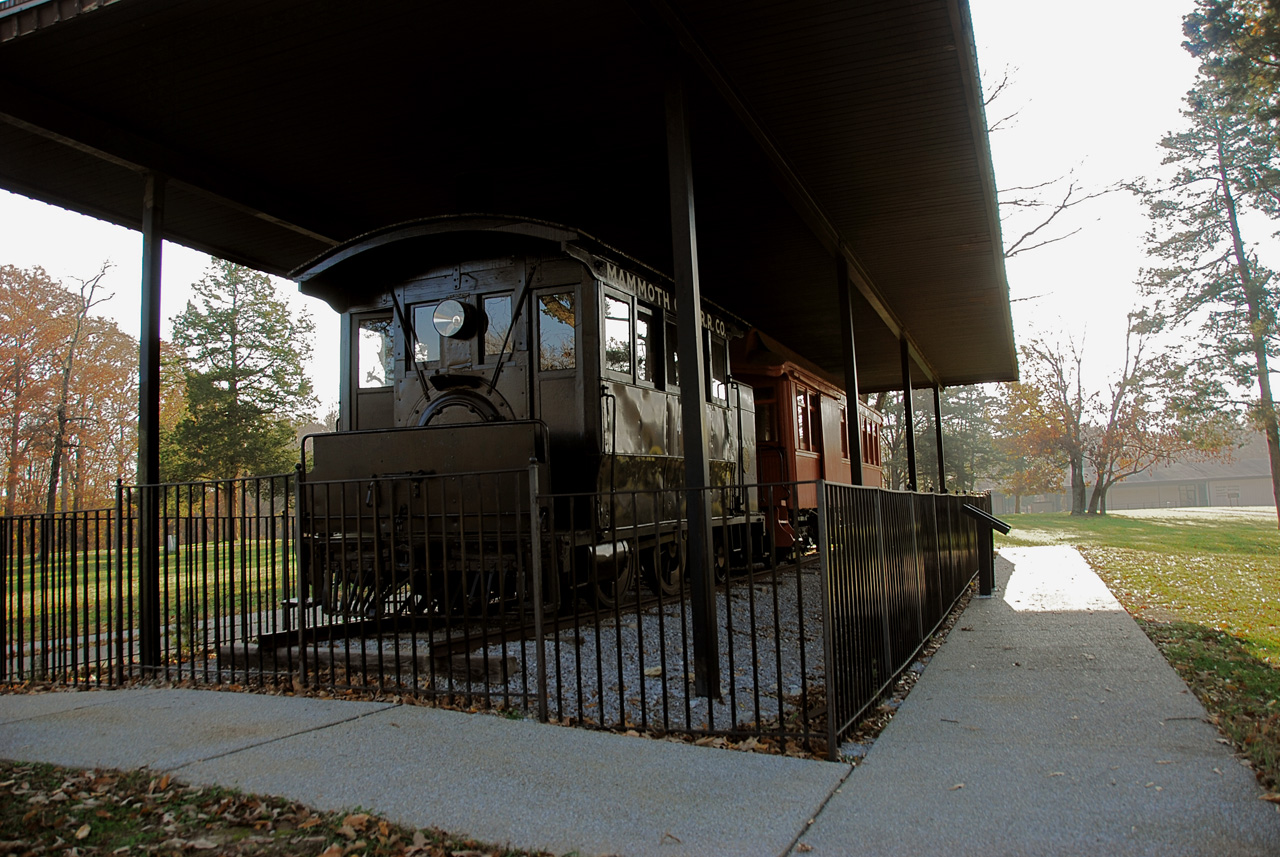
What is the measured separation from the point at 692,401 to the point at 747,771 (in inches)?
95.6

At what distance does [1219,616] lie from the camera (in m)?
8.47

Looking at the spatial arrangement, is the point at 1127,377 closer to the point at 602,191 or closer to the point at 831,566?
the point at 602,191

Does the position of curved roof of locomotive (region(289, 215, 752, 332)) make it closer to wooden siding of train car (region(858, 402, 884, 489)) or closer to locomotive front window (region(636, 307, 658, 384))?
locomotive front window (region(636, 307, 658, 384))

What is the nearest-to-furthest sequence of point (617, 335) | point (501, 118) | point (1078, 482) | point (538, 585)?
point (538, 585) → point (501, 118) → point (617, 335) → point (1078, 482)

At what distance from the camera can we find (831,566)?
4258 mm

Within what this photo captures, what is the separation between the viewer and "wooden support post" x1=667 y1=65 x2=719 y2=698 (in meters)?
5.12

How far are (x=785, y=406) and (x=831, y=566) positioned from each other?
317 inches

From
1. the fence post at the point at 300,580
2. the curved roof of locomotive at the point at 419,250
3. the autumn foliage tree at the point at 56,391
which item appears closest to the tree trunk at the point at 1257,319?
the curved roof of locomotive at the point at 419,250

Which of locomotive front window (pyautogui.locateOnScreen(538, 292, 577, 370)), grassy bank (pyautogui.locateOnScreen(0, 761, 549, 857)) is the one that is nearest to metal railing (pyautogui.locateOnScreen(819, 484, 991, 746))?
grassy bank (pyautogui.locateOnScreen(0, 761, 549, 857))

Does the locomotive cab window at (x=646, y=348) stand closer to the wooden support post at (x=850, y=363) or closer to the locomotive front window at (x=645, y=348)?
the locomotive front window at (x=645, y=348)

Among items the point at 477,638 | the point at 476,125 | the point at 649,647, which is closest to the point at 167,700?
the point at 477,638

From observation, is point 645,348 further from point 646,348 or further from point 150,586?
point 150,586

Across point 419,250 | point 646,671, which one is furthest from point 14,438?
point 646,671

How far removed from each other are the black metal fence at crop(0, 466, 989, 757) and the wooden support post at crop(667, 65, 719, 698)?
5 centimetres
